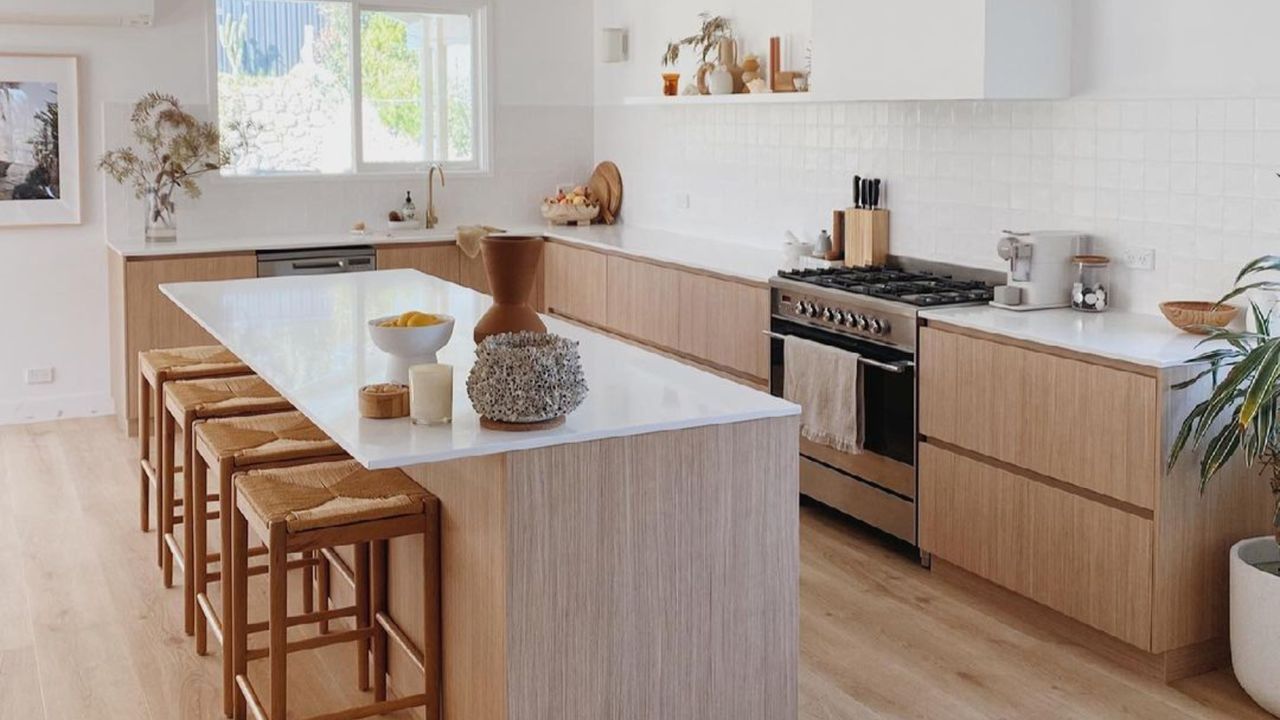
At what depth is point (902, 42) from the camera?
16.0 ft

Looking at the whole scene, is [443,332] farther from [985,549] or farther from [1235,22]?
[1235,22]

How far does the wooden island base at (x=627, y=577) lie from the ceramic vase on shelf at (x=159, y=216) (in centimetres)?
432

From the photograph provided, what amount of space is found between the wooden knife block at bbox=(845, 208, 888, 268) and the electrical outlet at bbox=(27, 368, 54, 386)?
13.9 feet

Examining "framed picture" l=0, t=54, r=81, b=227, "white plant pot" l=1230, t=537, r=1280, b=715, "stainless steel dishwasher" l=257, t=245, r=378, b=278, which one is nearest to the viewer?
"white plant pot" l=1230, t=537, r=1280, b=715

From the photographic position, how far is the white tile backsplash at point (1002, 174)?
4.20 meters

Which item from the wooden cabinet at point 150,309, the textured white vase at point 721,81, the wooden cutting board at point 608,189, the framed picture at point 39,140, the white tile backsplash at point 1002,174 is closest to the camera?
the white tile backsplash at point 1002,174

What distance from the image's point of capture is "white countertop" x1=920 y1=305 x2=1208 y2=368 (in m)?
3.83

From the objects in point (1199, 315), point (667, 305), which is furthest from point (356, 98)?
point (1199, 315)

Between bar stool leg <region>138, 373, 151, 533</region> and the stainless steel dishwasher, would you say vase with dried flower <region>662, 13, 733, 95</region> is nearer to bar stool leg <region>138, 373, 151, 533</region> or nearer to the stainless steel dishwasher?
the stainless steel dishwasher

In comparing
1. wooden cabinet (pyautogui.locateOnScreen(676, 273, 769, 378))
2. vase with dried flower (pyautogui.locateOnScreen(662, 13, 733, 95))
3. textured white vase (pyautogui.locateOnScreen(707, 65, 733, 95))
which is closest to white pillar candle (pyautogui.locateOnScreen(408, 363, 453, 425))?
wooden cabinet (pyautogui.locateOnScreen(676, 273, 769, 378))

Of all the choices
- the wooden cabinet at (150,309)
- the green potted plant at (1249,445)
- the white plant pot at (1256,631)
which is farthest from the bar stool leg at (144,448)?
the white plant pot at (1256,631)

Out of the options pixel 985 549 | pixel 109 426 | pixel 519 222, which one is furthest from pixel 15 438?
pixel 985 549

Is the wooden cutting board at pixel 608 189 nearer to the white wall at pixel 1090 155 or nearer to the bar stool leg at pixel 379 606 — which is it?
the white wall at pixel 1090 155

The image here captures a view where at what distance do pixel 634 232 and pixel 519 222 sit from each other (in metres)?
0.92
